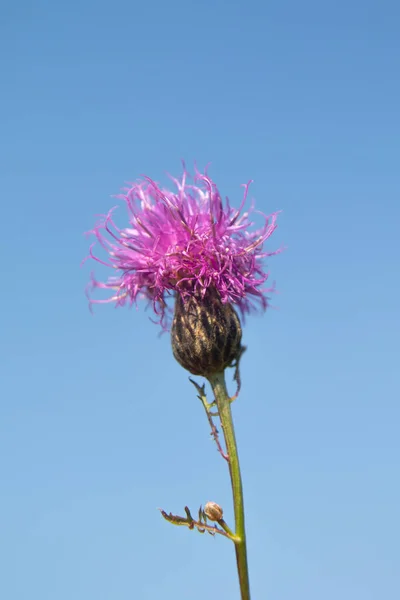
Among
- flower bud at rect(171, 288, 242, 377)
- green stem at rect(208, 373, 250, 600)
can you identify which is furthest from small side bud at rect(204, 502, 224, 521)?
flower bud at rect(171, 288, 242, 377)

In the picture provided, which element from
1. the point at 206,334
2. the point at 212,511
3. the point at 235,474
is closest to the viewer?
the point at 212,511

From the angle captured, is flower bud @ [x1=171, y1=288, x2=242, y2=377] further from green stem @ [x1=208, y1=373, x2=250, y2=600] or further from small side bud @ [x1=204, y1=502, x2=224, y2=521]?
small side bud @ [x1=204, y1=502, x2=224, y2=521]

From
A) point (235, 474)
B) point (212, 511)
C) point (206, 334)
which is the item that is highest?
point (206, 334)

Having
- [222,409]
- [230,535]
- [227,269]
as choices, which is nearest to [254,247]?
[227,269]

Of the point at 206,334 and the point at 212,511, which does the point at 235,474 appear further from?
the point at 206,334

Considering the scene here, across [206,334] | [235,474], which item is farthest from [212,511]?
[206,334]

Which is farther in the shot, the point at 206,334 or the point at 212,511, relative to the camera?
the point at 206,334
